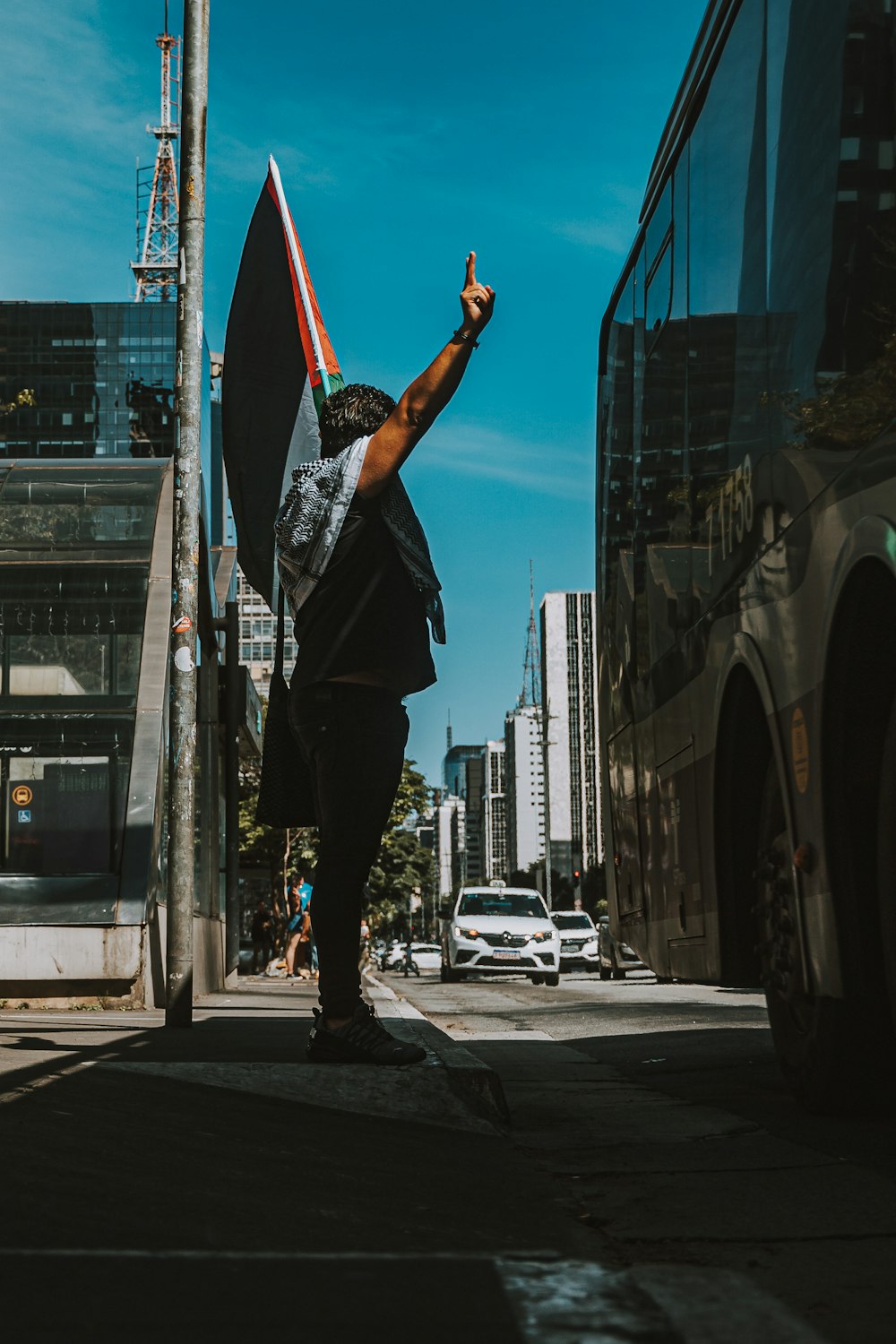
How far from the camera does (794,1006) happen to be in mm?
4941

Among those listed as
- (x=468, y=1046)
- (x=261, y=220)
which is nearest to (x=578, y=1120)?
(x=468, y=1046)

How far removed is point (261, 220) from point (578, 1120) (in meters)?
5.41

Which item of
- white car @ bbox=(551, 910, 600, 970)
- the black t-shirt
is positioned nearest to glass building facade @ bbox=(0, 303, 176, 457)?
white car @ bbox=(551, 910, 600, 970)

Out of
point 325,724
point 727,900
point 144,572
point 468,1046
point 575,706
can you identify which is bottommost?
point 468,1046

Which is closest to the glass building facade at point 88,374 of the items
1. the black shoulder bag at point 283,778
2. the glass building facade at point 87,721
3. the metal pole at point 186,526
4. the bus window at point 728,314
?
the glass building facade at point 87,721

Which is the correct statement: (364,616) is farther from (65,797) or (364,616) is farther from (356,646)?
(65,797)

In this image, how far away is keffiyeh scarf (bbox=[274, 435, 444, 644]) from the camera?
4.38 metres

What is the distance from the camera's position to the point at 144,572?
1400cm

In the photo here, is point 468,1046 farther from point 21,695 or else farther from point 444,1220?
point 444,1220

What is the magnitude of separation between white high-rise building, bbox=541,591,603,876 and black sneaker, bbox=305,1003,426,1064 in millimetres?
109554

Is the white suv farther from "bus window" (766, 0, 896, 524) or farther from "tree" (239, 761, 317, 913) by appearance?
"bus window" (766, 0, 896, 524)

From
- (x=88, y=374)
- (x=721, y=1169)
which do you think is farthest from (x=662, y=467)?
(x=88, y=374)

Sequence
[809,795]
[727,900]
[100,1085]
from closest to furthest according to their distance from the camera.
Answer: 1. [100,1085]
2. [809,795]
3. [727,900]

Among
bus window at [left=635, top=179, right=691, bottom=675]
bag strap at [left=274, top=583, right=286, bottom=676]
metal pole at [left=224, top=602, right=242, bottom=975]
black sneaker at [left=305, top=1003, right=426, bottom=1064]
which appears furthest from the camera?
metal pole at [left=224, top=602, right=242, bottom=975]
